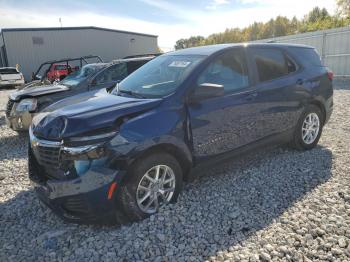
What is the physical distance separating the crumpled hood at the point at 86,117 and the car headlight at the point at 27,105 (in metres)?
3.28

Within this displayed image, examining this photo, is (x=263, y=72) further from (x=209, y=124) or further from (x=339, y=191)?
(x=339, y=191)

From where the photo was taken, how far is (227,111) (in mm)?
3793

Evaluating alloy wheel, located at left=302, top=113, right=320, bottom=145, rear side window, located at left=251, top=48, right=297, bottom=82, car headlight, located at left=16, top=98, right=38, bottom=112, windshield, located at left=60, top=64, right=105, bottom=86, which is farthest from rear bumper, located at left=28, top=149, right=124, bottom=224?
windshield, located at left=60, top=64, right=105, bottom=86

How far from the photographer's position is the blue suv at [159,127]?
292 centimetres

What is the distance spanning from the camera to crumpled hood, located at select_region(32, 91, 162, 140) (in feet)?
9.70

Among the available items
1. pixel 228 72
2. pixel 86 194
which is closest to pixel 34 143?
pixel 86 194

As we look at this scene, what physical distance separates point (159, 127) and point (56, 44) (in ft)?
96.9

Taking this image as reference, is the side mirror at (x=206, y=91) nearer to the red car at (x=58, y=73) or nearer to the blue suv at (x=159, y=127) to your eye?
the blue suv at (x=159, y=127)

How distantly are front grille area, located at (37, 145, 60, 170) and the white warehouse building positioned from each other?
27.9 m

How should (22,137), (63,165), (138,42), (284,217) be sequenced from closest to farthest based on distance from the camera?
(63,165)
(284,217)
(22,137)
(138,42)

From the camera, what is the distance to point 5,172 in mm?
5000

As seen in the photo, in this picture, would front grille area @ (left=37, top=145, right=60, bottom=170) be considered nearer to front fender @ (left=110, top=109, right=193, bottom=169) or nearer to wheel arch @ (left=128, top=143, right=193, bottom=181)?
front fender @ (left=110, top=109, right=193, bottom=169)

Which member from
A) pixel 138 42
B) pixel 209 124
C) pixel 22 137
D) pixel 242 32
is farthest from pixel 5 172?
pixel 242 32

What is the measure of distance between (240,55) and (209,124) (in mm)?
1156
